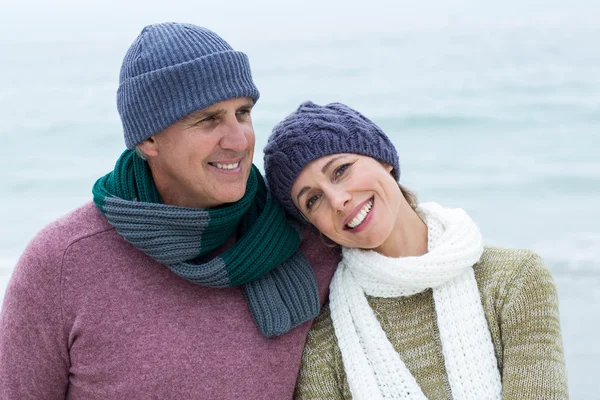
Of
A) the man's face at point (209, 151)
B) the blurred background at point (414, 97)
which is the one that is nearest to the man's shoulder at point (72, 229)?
the man's face at point (209, 151)

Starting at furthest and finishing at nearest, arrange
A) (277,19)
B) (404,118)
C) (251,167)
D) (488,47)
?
1. (277,19)
2. (488,47)
3. (404,118)
4. (251,167)

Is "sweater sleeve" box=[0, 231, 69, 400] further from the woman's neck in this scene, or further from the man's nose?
the woman's neck

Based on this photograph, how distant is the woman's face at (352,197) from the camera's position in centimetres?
216

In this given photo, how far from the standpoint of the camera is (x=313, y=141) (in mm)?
2162

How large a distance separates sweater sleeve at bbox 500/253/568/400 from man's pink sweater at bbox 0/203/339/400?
0.60 meters

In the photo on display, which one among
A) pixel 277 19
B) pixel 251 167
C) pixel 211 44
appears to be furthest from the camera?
pixel 277 19

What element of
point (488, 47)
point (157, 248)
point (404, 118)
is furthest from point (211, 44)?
point (488, 47)

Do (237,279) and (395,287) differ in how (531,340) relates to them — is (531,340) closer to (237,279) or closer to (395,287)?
(395,287)

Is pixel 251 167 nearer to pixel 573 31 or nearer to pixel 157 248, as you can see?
pixel 157 248

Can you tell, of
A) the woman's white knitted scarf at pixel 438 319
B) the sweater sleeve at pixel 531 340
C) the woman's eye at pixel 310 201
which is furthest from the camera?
the woman's eye at pixel 310 201

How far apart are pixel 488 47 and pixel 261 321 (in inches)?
533

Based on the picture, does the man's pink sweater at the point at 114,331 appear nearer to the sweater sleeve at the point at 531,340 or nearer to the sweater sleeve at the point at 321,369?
the sweater sleeve at the point at 321,369

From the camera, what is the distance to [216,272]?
2.12 metres

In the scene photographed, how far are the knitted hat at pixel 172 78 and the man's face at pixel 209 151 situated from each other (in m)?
0.04
